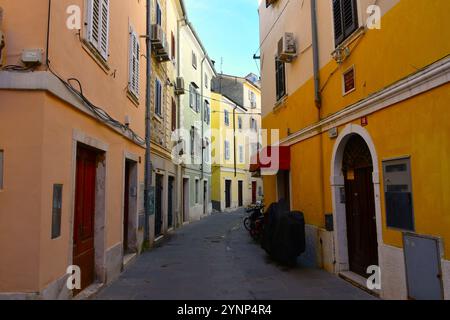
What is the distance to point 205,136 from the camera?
24062mm

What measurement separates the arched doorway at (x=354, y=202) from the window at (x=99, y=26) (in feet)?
14.5

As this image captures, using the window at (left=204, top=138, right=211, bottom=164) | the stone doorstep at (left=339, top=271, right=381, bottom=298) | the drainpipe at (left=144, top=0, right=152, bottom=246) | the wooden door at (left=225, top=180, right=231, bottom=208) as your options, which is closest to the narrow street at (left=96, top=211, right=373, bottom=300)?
the stone doorstep at (left=339, top=271, right=381, bottom=298)

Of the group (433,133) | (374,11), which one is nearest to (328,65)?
(374,11)

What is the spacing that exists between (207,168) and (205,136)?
2.17 meters

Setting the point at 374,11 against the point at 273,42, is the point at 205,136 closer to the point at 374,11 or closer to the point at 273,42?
the point at 273,42

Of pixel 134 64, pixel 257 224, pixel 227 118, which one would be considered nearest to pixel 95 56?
pixel 134 64

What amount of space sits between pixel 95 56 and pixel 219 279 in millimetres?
4495

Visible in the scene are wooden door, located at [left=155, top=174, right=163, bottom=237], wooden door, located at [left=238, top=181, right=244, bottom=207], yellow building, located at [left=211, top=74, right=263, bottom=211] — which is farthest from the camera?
wooden door, located at [left=238, top=181, right=244, bottom=207]

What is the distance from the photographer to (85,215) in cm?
598

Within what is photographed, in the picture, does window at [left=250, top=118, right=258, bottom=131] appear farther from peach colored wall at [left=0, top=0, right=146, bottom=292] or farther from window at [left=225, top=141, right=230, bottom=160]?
peach colored wall at [left=0, top=0, right=146, bottom=292]

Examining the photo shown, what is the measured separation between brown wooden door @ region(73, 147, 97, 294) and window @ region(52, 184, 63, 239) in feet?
3.51

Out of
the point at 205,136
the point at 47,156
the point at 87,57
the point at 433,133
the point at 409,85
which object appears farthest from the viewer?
the point at 205,136

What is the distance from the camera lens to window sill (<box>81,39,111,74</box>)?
5.42 meters

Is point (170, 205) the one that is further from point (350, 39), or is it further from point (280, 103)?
point (350, 39)
